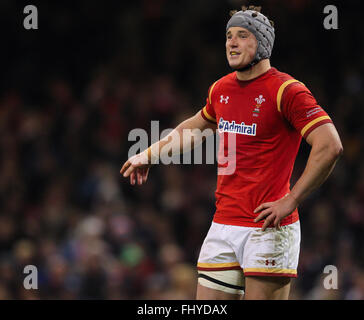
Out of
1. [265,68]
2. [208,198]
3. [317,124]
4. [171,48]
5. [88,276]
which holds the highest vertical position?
[171,48]

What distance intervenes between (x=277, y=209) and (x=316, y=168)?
0.84 ft

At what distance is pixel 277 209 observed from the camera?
3.10 m

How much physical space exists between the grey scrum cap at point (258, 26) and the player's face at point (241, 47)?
0.07 ft

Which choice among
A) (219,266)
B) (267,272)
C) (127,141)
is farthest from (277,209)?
(127,141)

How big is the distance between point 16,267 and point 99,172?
1.59 meters

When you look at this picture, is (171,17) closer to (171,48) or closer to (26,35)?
(171,48)

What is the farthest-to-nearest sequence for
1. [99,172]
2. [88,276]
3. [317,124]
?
1. [99,172]
2. [88,276]
3. [317,124]

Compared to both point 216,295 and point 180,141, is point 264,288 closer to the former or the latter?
point 216,295

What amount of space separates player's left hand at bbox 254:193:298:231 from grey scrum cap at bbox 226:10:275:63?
71 cm

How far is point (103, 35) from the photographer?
9094 mm

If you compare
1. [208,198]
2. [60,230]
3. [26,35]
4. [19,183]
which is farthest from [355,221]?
[26,35]

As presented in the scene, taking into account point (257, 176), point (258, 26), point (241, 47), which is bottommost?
point (257, 176)

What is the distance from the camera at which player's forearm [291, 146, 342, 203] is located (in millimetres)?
3033

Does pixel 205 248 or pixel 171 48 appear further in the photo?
pixel 171 48
